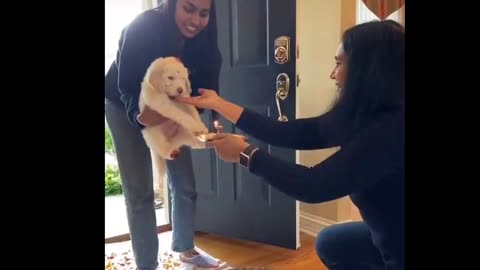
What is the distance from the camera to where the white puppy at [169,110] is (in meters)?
1.18

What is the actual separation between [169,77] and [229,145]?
26 cm

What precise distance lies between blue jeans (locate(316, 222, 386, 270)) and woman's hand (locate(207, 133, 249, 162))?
0.38 meters

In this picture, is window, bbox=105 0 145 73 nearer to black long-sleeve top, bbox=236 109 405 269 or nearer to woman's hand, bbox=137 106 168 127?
woman's hand, bbox=137 106 168 127

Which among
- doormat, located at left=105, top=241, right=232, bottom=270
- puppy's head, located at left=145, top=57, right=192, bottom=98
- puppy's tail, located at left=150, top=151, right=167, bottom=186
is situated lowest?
doormat, located at left=105, top=241, right=232, bottom=270

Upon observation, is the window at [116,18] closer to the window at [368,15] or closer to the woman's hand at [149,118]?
the woman's hand at [149,118]

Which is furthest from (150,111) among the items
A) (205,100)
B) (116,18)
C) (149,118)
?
(116,18)

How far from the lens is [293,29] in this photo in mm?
1322

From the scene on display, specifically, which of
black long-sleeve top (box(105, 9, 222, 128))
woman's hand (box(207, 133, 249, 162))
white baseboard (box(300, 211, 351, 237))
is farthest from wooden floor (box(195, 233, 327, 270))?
black long-sleeve top (box(105, 9, 222, 128))

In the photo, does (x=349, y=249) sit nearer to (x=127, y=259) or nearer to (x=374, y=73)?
(x=374, y=73)

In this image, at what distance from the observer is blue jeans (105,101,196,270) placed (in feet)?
3.99

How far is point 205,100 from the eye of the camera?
1.22 meters

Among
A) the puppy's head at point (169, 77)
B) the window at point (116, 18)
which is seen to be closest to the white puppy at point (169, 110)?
the puppy's head at point (169, 77)
